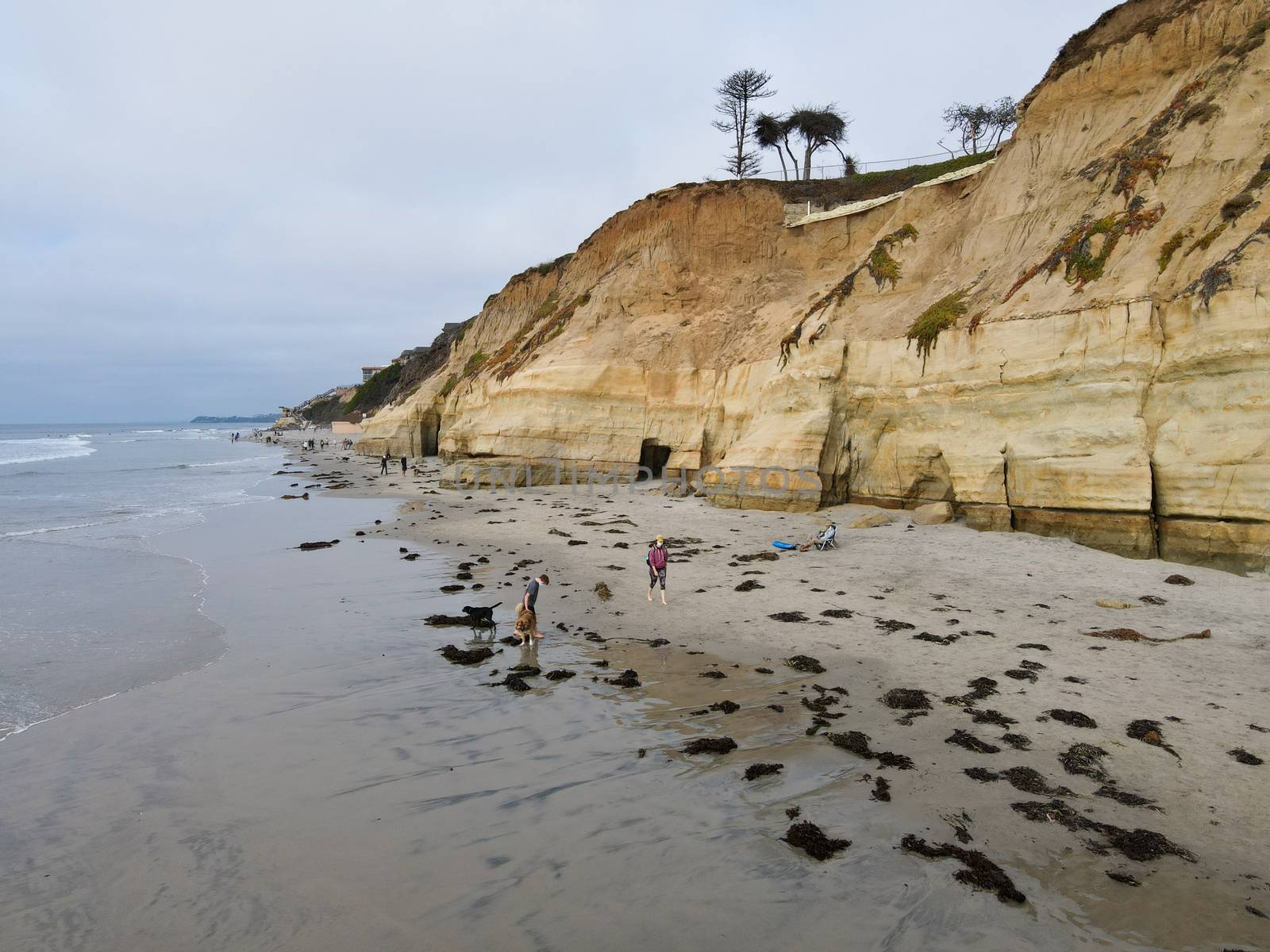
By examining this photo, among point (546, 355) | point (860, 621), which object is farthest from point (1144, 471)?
point (546, 355)

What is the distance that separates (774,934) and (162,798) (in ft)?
18.3

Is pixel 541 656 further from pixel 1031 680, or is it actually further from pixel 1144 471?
pixel 1144 471

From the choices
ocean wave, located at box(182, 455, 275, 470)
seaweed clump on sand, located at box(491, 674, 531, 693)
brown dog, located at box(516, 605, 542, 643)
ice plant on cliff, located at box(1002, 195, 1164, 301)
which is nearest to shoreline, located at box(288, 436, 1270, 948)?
brown dog, located at box(516, 605, 542, 643)

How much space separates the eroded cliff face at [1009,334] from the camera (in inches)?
498

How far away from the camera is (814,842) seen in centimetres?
529

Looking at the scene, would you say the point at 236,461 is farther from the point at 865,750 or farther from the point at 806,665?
the point at 865,750

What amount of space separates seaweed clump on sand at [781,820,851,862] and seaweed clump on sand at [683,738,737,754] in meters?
1.37

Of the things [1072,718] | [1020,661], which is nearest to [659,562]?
[1020,661]

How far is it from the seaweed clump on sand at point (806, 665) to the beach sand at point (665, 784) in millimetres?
131

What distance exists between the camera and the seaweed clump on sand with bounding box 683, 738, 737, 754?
6.83 meters

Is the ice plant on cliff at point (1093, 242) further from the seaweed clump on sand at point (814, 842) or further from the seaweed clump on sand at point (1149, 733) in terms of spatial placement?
the seaweed clump on sand at point (814, 842)

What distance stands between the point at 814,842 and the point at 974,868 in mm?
1161

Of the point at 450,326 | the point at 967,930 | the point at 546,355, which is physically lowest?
the point at 967,930

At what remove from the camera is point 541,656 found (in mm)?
9828
